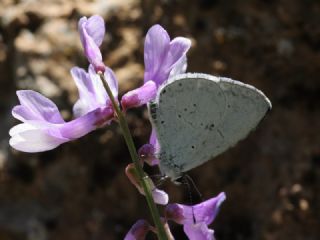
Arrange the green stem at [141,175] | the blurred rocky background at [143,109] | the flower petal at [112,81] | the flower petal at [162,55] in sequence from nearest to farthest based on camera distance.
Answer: the green stem at [141,175] < the flower petal at [162,55] < the flower petal at [112,81] < the blurred rocky background at [143,109]

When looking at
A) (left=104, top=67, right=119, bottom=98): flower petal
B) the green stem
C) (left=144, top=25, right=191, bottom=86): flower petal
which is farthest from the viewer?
(left=104, top=67, right=119, bottom=98): flower petal

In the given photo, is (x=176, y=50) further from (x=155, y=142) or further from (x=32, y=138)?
(x=32, y=138)

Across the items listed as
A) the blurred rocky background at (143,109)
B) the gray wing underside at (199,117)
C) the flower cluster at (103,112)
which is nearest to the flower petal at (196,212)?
the flower cluster at (103,112)

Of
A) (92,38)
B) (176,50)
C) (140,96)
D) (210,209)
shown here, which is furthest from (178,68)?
(210,209)

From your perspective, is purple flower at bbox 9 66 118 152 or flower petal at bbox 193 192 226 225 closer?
purple flower at bbox 9 66 118 152

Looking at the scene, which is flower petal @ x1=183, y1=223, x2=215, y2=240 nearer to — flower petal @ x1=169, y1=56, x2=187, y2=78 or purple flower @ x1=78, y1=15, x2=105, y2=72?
flower petal @ x1=169, y1=56, x2=187, y2=78

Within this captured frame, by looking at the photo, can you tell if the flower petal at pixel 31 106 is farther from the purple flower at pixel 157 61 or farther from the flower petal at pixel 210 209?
the flower petal at pixel 210 209

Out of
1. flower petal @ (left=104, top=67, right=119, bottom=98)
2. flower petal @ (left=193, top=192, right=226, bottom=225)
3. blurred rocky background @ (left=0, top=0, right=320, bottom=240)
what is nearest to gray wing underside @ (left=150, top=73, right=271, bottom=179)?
flower petal @ (left=193, top=192, right=226, bottom=225)
